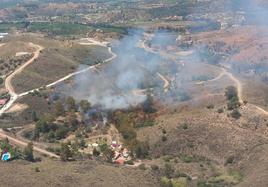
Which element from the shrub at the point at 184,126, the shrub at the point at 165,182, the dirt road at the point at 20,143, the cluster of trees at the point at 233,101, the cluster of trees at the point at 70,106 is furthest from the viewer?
the cluster of trees at the point at 70,106

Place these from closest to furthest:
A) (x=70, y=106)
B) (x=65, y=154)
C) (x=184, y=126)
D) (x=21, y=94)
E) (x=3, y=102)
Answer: (x=65, y=154)
(x=184, y=126)
(x=70, y=106)
(x=3, y=102)
(x=21, y=94)

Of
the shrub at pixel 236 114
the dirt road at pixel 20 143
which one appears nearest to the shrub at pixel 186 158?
the shrub at pixel 236 114

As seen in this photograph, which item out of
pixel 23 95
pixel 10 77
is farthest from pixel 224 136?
pixel 10 77

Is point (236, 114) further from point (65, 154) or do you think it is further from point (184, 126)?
point (65, 154)

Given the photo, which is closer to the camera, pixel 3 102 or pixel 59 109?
pixel 59 109

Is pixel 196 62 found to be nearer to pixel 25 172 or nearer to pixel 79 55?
pixel 79 55

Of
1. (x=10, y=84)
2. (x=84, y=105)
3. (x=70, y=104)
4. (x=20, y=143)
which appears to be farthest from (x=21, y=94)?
(x=20, y=143)

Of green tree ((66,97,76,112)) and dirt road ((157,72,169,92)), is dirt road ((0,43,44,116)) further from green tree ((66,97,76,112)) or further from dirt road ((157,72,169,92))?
dirt road ((157,72,169,92))

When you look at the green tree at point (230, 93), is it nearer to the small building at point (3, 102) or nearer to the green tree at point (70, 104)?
the green tree at point (70, 104)
